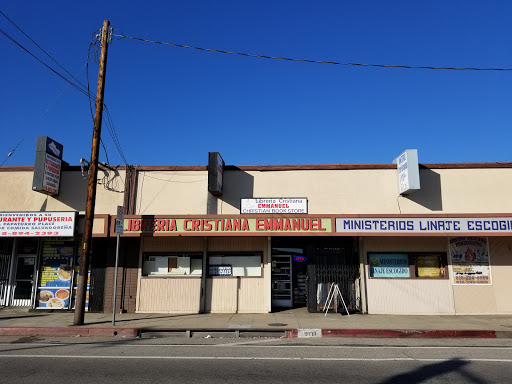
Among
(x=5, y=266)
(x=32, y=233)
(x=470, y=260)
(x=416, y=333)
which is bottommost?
(x=416, y=333)

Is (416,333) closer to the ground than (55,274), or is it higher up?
closer to the ground

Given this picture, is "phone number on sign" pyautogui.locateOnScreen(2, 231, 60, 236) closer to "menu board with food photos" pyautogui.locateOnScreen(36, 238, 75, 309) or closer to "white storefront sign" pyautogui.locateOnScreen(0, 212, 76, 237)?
"white storefront sign" pyautogui.locateOnScreen(0, 212, 76, 237)

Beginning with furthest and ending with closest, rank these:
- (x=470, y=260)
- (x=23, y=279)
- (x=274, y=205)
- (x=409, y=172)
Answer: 1. (x=23, y=279)
2. (x=274, y=205)
3. (x=470, y=260)
4. (x=409, y=172)

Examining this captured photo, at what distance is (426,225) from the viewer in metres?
13.3

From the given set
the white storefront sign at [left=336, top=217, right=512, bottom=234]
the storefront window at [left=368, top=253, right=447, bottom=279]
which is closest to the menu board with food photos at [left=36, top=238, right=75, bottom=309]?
the white storefront sign at [left=336, top=217, right=512, bottom=234]

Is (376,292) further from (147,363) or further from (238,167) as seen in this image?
(147,363)

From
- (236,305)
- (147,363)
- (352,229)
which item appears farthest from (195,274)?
(147,363)

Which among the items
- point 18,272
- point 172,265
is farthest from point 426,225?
point 18,272

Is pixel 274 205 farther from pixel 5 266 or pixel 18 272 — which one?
pixel 5 266

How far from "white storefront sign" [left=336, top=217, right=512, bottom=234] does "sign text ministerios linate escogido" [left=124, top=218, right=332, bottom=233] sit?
0.89 metres

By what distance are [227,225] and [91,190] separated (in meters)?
4.40

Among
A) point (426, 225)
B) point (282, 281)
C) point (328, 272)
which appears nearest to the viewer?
point (426, 225)

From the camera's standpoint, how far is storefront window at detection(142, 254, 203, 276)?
14.6 meters

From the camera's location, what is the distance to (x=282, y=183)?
49.6 feet
